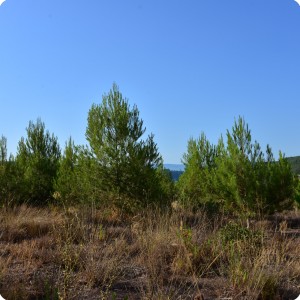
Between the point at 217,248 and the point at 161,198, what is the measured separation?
5.72m

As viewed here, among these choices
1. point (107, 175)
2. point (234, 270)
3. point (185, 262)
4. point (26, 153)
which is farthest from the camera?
point (26, 153)

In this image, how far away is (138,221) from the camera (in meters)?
9.87

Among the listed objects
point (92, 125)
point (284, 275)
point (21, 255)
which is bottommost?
point (284, 275)

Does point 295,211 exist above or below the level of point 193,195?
below

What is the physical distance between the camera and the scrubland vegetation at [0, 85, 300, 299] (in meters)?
4.64

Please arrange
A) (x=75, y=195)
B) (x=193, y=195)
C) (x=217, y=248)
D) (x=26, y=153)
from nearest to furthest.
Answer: (x=217, y=248)
(x=75, y=195)
(x=193, y=195)
(x=26, y=153)

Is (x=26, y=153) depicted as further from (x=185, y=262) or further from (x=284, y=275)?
(x=284, y=275)

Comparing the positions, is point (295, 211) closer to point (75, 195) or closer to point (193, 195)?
point (193, 195)

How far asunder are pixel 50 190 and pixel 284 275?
39.8 feet

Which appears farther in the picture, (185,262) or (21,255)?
(21,255)

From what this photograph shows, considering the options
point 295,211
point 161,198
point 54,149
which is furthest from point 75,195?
point 295,211

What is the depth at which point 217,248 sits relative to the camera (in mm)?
5867

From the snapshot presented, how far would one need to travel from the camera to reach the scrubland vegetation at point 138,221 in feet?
15.2

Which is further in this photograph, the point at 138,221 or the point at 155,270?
the point at 138,221
